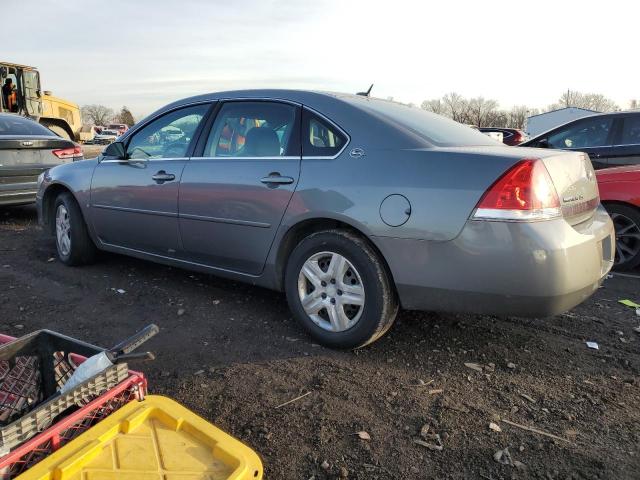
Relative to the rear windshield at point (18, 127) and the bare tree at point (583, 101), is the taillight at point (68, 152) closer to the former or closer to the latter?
the rear windshield at point (18, 127)

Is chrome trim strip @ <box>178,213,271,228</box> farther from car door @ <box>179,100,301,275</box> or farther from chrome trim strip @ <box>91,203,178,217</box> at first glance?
chrome trim strip @ <box>91,203,178,217</box>

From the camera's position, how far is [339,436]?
7.66 feet

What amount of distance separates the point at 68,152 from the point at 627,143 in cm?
771

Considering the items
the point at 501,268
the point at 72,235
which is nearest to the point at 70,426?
the point at 501,268

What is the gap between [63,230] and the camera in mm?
5070

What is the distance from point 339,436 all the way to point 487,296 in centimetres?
106

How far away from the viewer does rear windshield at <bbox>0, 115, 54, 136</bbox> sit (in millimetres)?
7250

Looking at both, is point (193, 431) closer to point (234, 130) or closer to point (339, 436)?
point (339, 436)

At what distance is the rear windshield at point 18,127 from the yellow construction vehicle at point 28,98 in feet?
23.0

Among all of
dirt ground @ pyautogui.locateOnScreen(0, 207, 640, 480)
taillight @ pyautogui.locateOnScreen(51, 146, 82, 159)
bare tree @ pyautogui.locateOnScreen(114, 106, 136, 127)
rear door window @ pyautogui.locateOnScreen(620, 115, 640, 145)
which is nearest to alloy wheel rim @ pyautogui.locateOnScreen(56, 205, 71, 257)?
dirt ground @ pyautogui.locateOnScreen(0, 207, 640, 480)

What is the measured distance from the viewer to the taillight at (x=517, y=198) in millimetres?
2586

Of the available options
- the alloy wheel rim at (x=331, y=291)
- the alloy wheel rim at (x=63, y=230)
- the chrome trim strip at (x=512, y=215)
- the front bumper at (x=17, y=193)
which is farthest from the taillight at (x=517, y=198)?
the front bumper at (x=17, y=193)

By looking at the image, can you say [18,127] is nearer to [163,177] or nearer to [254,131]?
[163,177]

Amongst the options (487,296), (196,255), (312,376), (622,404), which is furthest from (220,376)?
(622,404)
